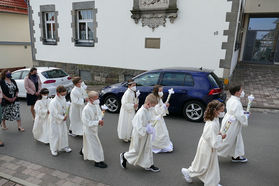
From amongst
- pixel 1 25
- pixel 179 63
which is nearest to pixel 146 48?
pixel 179 63

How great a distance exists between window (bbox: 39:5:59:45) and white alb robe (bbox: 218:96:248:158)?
12832 mm

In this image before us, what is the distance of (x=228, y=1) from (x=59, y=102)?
320 inches

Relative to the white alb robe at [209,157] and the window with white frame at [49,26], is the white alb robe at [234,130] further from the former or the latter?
the window with white frame at [49,26]

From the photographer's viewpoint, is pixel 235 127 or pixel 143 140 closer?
pixel 143 140

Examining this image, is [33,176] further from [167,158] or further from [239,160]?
[239,160]

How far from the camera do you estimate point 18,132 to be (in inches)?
240

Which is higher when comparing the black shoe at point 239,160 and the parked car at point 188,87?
the parked car at point 188,87

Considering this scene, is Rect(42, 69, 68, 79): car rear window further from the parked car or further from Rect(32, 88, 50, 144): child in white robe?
Rect(32, 88, 50, 144): child in white robe

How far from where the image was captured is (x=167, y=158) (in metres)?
4.71

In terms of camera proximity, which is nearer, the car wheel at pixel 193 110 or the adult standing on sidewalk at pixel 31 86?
the adult standing on sidewalk at pixel 31 86

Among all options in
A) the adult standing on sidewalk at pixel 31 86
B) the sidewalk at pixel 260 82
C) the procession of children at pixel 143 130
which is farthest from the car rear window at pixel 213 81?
the adult standing on sidewalk at pixel 31 86

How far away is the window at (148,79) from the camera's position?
24.1 ft

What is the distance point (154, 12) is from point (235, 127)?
26.0ft

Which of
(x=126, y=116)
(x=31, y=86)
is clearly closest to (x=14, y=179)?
(x=126, y=116)
